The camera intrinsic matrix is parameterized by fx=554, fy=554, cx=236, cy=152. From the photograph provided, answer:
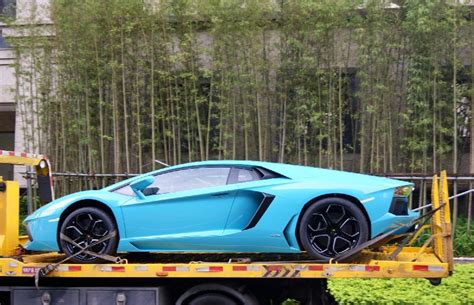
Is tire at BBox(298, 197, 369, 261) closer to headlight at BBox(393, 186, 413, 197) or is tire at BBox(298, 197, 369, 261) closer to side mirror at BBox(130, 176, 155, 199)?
headlight at BBox(393, 186, 413, 197)

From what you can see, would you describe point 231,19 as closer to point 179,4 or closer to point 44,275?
point 179,4

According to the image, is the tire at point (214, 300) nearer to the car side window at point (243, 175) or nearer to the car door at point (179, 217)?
the car door at point (179, 217)

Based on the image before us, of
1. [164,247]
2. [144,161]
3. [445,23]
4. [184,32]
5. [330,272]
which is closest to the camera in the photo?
[330,272]

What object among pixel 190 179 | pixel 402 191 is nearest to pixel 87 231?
pixel 190 179

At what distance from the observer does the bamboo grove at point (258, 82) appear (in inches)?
352

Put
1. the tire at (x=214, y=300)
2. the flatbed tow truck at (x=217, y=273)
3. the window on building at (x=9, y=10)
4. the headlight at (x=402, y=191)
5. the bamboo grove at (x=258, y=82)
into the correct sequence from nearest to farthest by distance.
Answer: the flatbed tow truck at (x=217, y=273), the headlight at (x=402, y=191), the tire at (x=214, y=300), the bamboo grove at (x=258, y=82), the window on building at (x=9, y=10)

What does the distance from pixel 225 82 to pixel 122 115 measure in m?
1.95

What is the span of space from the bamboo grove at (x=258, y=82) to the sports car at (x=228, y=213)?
4.44 metres

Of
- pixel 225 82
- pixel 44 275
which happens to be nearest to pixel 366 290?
pixel 44 275

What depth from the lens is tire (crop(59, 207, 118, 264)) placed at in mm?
4914

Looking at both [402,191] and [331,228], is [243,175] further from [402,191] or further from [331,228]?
[402,191]

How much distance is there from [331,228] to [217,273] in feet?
3.43

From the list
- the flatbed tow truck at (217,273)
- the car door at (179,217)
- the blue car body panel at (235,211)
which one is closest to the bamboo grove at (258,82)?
the flatbed tow truck at (217,273)

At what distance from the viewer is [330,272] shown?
180 inches
